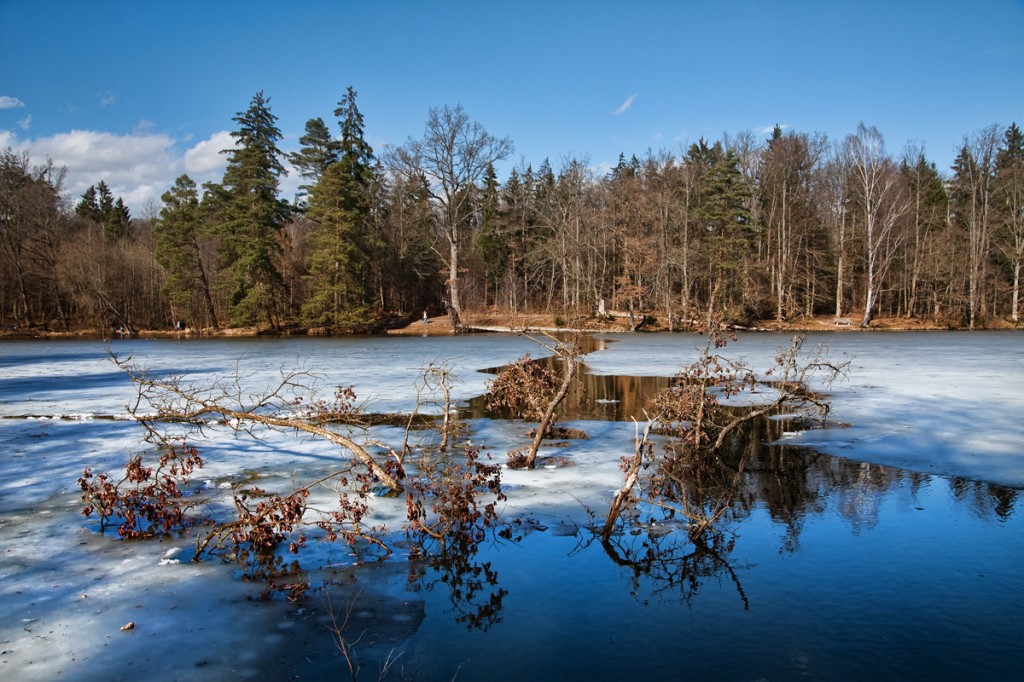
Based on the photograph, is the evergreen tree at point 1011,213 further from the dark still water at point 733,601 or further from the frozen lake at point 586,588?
the dark still water at point 733,601

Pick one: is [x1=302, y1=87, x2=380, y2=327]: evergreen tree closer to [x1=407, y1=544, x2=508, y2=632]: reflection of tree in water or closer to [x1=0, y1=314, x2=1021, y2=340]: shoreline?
[x1=0, y1=314, x2=1021, y2=340]: shoreline

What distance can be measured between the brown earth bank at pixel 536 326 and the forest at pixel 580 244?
56cm

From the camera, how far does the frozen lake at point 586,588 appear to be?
400cm

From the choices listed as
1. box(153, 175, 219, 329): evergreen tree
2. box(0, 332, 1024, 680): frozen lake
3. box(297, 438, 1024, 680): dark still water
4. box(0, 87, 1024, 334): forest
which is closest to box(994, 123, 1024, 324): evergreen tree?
box(0, 87, 1024, 334): forest

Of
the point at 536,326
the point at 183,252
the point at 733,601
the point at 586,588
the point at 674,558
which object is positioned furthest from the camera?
the point at 183,252

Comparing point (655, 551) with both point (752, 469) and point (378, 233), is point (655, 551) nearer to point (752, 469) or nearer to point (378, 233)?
point (752, 469)

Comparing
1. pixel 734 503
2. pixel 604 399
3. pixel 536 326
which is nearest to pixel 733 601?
pixel 734 503

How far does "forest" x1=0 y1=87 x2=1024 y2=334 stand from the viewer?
4359 cm

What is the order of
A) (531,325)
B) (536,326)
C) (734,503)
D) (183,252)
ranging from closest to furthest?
(734,503), (536,326), (531,325), (183,252)

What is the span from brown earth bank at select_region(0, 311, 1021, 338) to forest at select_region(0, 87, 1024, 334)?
559 mm

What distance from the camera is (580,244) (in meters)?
48.4

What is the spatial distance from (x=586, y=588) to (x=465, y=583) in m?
1.02

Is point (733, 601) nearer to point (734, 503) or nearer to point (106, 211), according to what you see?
point (734, 503)

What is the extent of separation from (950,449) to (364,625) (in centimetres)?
857
